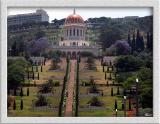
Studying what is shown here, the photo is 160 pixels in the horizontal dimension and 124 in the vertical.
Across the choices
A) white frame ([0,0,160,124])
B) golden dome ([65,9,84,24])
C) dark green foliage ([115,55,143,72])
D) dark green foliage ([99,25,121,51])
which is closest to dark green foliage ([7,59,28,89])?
white frame ([0,0,160,124])

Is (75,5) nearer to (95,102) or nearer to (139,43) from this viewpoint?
(139,43)

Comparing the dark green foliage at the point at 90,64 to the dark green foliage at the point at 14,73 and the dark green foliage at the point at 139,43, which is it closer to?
the dark green foliage at the point at 139,43

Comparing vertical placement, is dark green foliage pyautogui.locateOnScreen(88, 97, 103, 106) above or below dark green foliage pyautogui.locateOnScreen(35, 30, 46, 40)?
below

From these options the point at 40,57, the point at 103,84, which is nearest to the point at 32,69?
the point at 40,57

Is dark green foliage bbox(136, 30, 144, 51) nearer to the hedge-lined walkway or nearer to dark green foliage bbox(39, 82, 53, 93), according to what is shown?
the hedge-lined walkway

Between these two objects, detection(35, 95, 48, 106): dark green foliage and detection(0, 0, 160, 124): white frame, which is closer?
detection(0, 0, 160, 124): white frame
